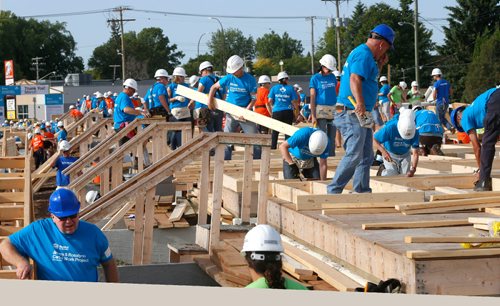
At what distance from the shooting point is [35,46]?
13425cm

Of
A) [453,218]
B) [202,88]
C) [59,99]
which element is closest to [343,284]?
[453,218]

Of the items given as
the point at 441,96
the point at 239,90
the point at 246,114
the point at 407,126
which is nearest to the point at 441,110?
the point at 441,96

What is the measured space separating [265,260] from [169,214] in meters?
9.74

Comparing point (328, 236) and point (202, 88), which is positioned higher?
point (202, 88)

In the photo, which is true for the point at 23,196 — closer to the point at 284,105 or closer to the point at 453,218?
the point at 453,218

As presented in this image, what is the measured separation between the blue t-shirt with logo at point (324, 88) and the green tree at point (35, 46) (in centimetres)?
10773

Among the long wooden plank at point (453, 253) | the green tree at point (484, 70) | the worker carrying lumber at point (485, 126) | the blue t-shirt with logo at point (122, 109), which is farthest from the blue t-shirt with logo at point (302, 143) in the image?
the green tree at point (484, 70)

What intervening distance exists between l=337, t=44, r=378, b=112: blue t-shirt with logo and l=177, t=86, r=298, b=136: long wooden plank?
2.65 m

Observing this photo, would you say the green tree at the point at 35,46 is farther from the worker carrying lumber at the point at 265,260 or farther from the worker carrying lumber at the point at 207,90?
the worker carrying lumber at the point at 265,260

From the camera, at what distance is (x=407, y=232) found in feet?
27.6

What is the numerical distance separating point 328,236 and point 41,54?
436 feet

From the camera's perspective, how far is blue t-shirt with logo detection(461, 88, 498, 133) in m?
10.5

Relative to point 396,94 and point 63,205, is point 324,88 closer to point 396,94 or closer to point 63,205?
point 63,205

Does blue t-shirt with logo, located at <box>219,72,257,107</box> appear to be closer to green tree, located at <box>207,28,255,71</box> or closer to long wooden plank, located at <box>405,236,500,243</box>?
long wooden plank, located at <box>405,236,500,243</box>
